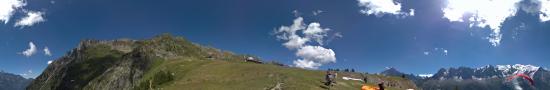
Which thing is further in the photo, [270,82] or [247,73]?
[247,73]

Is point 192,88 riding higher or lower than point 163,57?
lower

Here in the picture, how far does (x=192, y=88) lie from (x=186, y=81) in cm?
1507

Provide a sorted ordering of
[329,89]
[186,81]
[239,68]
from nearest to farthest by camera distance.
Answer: [329,89], [186,81], [239,68]

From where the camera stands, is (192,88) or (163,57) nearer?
(192,88)

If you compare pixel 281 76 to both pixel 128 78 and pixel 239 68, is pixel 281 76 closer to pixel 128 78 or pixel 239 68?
pixel 239 68

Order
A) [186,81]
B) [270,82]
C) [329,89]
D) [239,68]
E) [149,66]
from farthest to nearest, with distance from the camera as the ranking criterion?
[149,66]
[239,68]
[186,81]
[270,82]
[329,89]

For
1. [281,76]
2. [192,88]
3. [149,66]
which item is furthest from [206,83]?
[149,66]

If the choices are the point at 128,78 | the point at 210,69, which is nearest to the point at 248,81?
the point at 210,69

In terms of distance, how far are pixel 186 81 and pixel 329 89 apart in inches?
1332

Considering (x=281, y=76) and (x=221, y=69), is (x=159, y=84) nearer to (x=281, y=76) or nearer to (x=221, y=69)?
(x=221, y=69)

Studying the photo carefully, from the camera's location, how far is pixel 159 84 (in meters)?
110

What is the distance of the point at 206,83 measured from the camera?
96250 millimetres

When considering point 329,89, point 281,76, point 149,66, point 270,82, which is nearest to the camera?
point 329,89

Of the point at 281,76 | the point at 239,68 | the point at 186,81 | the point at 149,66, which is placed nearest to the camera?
the point at 281,76
